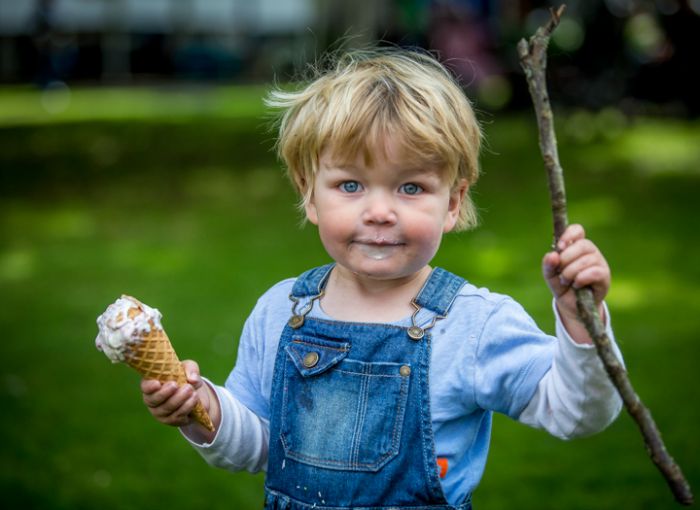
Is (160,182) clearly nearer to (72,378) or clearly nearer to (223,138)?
(223,138)

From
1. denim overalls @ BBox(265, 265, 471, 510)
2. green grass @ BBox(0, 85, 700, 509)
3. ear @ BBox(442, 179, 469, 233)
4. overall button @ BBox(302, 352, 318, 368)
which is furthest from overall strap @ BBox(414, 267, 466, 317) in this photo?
green grass @ BBox(0, 85, 700, 509)

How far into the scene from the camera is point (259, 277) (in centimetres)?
774

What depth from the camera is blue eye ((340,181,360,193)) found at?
7.52ft

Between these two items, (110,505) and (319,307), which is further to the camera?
(110,505)

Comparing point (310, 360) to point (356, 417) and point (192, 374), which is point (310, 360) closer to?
point (356, 417)

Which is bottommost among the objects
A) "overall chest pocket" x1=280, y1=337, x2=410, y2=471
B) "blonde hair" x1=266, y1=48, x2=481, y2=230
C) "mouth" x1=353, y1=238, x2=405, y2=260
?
"overall chest pocket" x1=280, y1=337, x2=410, y2=471

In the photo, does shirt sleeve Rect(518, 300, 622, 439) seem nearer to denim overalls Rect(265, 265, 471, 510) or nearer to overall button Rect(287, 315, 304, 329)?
denim overalls Rect(265, 265, 471, 510)

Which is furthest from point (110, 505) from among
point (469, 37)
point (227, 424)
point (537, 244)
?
point (469, 37)

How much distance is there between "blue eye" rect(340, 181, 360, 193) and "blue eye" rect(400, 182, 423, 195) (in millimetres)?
92

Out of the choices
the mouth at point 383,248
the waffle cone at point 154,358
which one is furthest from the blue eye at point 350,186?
the waffle cone at point 154,358

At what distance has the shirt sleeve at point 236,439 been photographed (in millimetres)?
2404

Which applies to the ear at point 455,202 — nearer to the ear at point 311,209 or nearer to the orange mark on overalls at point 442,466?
the ear at point 311,209

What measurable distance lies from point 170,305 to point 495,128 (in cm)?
952

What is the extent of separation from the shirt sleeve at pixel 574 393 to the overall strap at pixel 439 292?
25 centimetres
